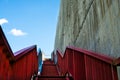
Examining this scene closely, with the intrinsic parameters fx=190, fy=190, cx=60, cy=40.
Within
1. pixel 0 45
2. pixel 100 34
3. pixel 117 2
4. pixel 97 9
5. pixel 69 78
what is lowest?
pixel 69 78

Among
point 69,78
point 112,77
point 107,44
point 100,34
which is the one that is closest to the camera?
point 112,77

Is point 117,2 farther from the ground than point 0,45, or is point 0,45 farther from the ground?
point 117,2

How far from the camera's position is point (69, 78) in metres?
4.92

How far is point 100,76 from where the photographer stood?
222 centimetres

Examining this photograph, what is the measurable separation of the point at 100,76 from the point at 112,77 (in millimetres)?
399

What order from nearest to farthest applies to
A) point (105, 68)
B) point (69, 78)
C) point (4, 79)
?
point (105, 68)
point (4, 79)
point (69, 78)

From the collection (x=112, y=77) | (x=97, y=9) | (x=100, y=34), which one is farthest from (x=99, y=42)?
(x=112, y=77)

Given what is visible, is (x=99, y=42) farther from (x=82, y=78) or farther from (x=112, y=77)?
(x=112, y=77)

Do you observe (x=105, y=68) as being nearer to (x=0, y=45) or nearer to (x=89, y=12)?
(x=0, y=45)

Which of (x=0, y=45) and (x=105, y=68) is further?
(x=0, y=45)

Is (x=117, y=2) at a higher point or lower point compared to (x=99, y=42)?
higher

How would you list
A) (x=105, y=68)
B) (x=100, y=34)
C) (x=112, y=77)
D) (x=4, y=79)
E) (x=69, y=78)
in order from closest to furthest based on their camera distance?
(x=112, y=77), (x=105, y=68), (x=4, y=79), (x=100, y=34), (x=69, y=78)

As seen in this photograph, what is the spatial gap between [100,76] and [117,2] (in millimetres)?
989

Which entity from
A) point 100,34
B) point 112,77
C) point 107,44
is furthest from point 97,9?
point 112,77
